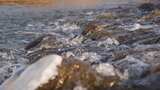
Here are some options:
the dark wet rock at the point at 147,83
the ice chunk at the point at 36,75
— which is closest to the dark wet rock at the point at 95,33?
the dark wet rock at the point at 147,83

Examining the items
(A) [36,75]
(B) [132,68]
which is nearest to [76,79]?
(A) [36,75]

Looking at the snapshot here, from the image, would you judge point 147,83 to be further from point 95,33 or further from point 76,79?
point 95,33

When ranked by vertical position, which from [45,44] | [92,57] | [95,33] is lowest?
[95,33]

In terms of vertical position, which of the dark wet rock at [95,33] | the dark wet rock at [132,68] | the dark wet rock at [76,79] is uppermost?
the dark wet rock at [76,79]

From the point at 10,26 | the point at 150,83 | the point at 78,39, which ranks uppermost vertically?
the point at 150,83

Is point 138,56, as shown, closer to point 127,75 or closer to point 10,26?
point 127,75

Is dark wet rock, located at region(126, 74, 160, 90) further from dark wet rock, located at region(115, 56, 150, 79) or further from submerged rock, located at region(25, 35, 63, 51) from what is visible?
submerged rock, located at region(25, 35, 63, 51)

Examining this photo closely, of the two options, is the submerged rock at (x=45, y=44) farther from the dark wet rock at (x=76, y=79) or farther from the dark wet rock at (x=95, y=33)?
the dark wet rock at (x=76, y=79)

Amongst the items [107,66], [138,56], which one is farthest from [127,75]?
[138,56]

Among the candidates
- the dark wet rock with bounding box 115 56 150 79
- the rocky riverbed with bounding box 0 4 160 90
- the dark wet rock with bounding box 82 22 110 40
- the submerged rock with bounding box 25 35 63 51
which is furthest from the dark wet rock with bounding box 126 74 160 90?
the dark wet rock with bounding box 82 22 110 40

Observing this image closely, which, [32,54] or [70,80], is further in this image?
[32,54]

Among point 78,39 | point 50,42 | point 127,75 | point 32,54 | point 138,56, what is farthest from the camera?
point 78,39

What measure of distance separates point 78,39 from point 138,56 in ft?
15.8

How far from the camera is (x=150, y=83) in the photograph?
238 inches
